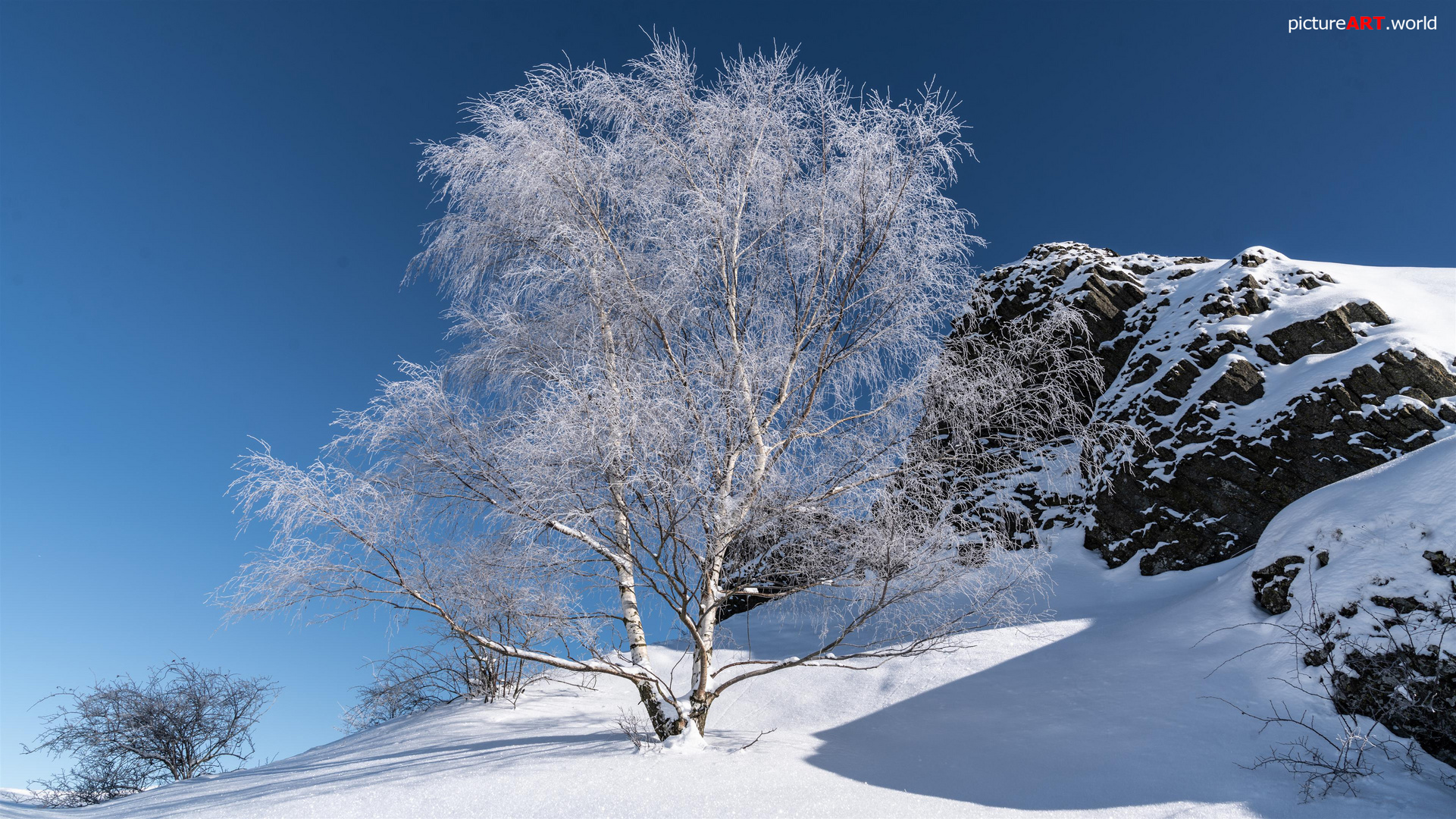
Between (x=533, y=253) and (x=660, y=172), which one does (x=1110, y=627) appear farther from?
(x=533, y=253)

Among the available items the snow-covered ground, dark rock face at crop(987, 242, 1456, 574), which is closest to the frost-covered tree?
the snow-covered ground

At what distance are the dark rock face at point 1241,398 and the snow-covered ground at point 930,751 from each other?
127 centimetres

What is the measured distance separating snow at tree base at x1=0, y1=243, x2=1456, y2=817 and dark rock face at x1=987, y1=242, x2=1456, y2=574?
0.10 feet

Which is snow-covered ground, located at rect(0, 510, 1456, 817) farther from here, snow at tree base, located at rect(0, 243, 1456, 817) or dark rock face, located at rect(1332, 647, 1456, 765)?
dark rock face, located at rect(1332, 647, 1456, 765)

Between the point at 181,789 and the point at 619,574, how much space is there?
4.25 metres

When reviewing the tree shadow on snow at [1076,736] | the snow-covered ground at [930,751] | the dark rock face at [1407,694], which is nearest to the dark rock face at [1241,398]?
Answer: the snow-covered ground at [930,751]

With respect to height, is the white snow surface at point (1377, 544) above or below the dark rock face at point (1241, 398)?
below

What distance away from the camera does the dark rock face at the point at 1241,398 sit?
7.88 meters

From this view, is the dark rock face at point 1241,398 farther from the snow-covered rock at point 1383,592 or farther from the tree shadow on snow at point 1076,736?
the tree shadow on snow at point 1076,736

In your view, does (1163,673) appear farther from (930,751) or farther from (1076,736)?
(930,751)

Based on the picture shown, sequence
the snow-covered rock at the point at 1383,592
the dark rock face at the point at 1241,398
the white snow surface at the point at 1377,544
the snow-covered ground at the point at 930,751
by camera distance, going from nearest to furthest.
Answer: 1. the snow-covered ground at the point at 930,751
2. the snow-covered rock at the point at 1383,592
3. the white snow surface at the point at 1377,544
4. the dark rock face at the point at 1241,398

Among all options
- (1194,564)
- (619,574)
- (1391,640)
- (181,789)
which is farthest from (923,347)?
(181,789)

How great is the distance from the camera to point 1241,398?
9.03m

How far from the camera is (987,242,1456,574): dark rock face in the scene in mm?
7879
